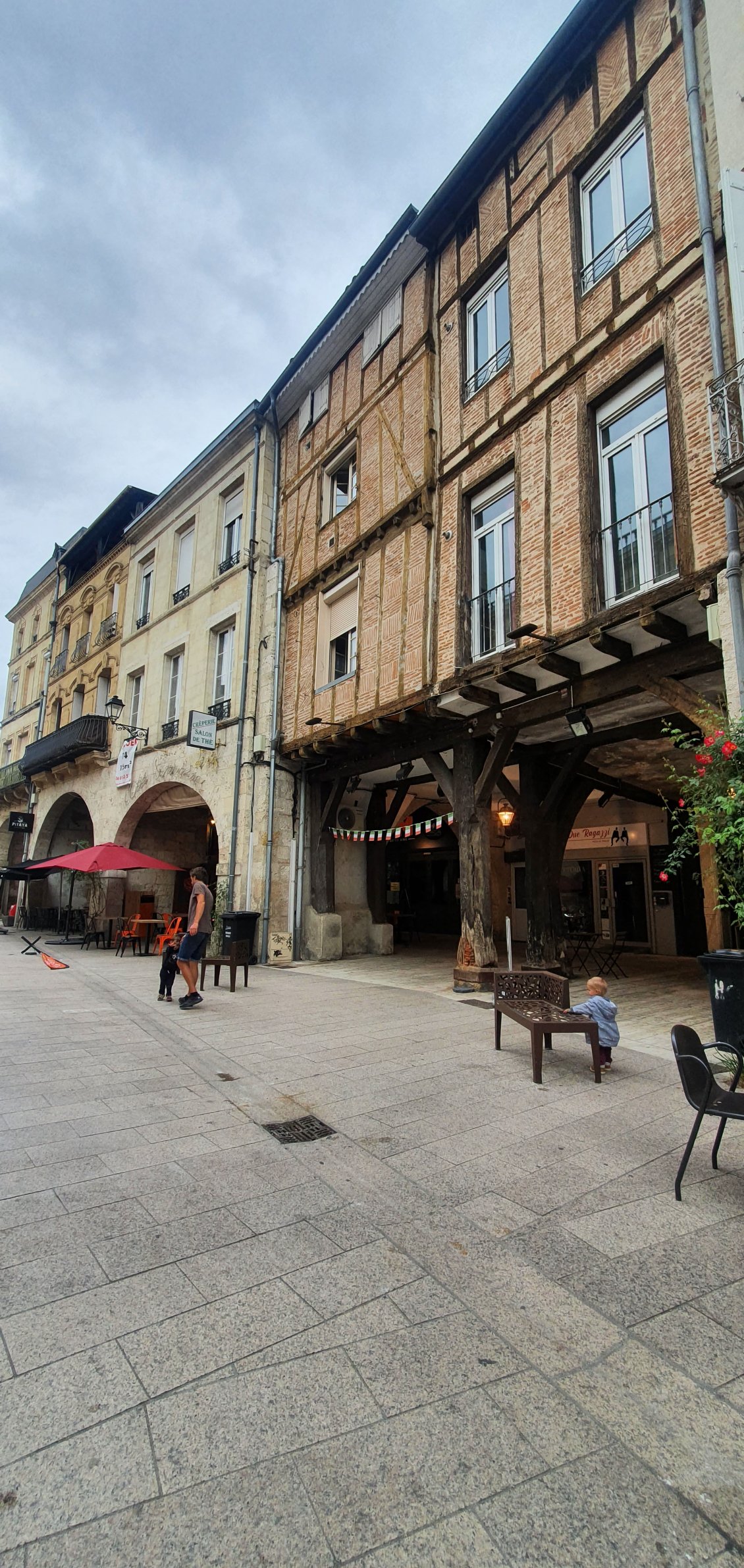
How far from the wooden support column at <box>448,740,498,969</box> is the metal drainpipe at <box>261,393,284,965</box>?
163 inches

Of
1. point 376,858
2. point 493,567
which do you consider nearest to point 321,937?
point 376,858

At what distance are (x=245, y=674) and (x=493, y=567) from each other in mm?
5918

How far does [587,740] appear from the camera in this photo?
8969mm

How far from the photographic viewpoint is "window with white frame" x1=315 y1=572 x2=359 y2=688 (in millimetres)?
11570

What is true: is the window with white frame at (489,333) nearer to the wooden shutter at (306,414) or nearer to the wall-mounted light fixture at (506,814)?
the wooden shutter at (306,414)

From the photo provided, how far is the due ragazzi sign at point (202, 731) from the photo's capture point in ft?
42.7

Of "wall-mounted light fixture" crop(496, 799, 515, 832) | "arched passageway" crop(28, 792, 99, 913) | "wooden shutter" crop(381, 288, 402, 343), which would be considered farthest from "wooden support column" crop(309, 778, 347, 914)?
"arched passageway" crop(28, 792, 99, 913)

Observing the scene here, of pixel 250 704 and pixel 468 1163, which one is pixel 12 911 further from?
pixel 468 1163

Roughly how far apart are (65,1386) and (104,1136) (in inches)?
76.0

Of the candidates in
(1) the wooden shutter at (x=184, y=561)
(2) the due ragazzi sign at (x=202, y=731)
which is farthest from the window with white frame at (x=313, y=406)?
(2) the due ragazzi sign at (x=202, y=731)

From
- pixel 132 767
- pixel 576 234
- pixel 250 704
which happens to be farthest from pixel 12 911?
pixel 576 234

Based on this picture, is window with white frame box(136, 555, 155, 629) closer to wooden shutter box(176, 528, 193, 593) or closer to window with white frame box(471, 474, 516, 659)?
wooden shutter box(176, 528, 193, 593)

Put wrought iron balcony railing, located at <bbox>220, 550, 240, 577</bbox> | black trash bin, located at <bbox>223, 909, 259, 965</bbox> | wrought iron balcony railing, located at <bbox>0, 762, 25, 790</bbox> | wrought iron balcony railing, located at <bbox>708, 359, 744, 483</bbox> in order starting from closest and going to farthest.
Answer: wrought iron balcony railing, located at <bbox>708, 359, 744, 483</bbox> < black trash bin, located at <bbox>223, 909, 259, 965</bbox> < wrought iron balcony railing, located at <bbox>220, 550, 240, 577</bbox> < wrought iron balcony railing, located at <bbox>0, 762, 25, 790</bbox>

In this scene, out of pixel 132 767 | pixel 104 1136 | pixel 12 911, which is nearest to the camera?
pixel 104 1136
